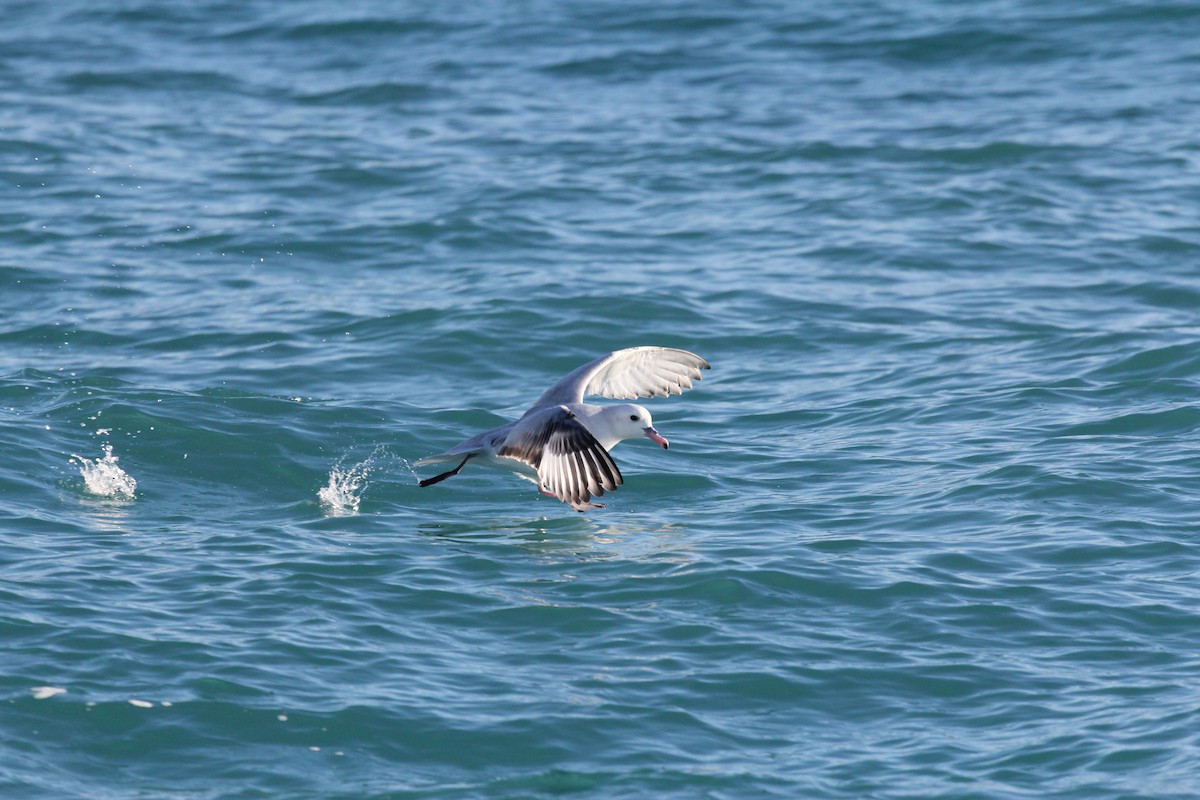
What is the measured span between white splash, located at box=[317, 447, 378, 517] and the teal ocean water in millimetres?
53

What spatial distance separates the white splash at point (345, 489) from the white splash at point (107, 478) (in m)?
1.38

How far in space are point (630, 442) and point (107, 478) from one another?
4.37 metres

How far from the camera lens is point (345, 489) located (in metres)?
11.3

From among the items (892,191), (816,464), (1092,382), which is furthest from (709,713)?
(892,191)

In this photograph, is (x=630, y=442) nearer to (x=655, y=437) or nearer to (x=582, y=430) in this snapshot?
(x=655, y=437)

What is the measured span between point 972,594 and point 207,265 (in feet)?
35.0

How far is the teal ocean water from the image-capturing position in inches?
304

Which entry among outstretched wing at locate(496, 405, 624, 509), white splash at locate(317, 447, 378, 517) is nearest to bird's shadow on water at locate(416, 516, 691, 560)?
outstretched wing at locate(496, 405, 624, 509)

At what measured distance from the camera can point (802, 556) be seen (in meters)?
9.93

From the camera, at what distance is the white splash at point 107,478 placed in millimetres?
11055

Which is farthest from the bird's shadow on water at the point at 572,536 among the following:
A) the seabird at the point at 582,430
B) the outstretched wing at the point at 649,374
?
the outstretched wing at the point at 649,374

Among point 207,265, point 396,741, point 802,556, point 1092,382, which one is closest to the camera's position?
point 396,741

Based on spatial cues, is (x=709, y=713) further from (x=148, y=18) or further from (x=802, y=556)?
(x=148, y=18)

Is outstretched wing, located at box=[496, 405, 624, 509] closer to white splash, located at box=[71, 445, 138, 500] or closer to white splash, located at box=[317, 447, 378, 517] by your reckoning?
white splash, located at box=[317, 447, 378, 517]
